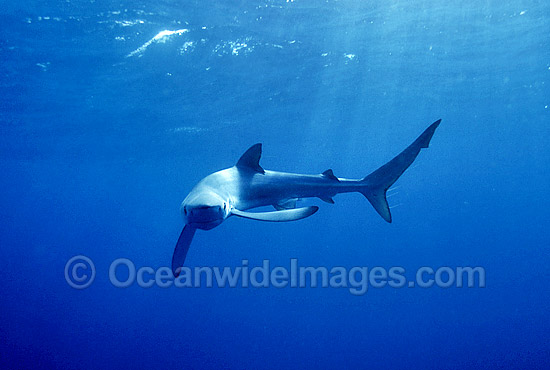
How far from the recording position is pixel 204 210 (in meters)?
3.77

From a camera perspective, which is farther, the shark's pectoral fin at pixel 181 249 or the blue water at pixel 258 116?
the blue water at pixel 258 116

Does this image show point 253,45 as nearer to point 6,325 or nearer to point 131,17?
point 131,17

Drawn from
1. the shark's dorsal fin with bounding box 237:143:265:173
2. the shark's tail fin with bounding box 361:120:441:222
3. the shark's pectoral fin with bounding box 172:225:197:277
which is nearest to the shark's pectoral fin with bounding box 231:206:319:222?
the shark's pectoral fin with bounding box 172:225:197:277

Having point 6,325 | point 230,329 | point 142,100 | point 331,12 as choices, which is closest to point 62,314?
point 6,325

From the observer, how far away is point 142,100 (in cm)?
1930

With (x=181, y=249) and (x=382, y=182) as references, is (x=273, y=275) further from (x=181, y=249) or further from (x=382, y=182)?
(x=181, y=249)

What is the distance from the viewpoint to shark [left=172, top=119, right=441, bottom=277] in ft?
13.1

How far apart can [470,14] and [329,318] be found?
1865 cm

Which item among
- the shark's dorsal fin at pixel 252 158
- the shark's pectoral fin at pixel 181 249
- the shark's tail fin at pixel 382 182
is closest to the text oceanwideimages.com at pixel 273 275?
the shark's pectoral fin at pixel 181 249

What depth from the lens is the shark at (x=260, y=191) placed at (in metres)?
3.99

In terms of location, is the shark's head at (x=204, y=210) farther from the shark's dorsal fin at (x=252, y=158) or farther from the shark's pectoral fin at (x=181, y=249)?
the shark's dorsal fin at (x=252, y=158)

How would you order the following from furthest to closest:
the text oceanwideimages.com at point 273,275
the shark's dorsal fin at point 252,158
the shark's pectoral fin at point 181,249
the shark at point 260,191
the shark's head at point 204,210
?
the text oceanwideimages.com at point 273,275
the shark's dorsal fin at point 252,158
the shark's pectoral fin at point 181,249
the shark at point 260,191
the shark's head at point 204,210

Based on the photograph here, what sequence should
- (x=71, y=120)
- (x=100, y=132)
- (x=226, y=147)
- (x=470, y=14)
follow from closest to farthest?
(x=470, y=14) < (x=71, y=120) < (x=100, y=132) < (x=226, y=147)

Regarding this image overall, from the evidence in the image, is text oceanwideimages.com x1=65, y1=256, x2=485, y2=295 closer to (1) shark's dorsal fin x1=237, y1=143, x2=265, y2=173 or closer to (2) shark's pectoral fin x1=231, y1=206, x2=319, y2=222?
(2) shark's pectoral fin x1=231, y1=206, x2=319, y2=222
